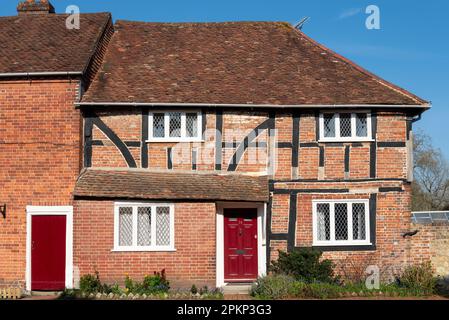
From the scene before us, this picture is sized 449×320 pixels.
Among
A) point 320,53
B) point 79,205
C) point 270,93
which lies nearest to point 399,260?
point 270,93

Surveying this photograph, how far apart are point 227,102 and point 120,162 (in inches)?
147

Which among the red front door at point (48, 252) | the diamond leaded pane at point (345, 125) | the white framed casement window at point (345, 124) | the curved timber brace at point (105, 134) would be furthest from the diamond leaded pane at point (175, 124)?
the diamond leaded pane at point (345, 125)

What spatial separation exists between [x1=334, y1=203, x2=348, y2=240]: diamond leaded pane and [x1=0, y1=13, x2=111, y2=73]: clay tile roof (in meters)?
8.82

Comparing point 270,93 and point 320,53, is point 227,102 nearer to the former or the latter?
point 270,93

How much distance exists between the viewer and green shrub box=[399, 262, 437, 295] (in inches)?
648

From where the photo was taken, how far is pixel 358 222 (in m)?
17.9

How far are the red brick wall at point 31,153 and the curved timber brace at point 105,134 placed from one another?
0.43 metres

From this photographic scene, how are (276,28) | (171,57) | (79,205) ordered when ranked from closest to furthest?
1. (79,205)
2. (171,57)
3. (276,28)

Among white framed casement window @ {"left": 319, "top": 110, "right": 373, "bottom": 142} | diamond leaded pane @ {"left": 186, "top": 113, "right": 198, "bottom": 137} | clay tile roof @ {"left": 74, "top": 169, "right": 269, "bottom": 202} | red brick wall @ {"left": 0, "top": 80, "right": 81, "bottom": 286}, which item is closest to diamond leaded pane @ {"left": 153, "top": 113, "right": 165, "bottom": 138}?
diamond leaded pane @ {"left": 186, "top": 113, "right": 198, "bottom": 137}

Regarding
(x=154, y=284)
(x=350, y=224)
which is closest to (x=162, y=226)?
(x=154, y=284)

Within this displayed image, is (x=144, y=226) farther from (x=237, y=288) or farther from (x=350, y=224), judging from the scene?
(x=350, y=224)

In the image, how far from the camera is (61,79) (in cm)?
1734

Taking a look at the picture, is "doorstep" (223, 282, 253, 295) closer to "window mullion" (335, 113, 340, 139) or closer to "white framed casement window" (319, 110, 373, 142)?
"white framed casement window" (319, 110, 373, 142)

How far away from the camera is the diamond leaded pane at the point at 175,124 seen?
17.9m
